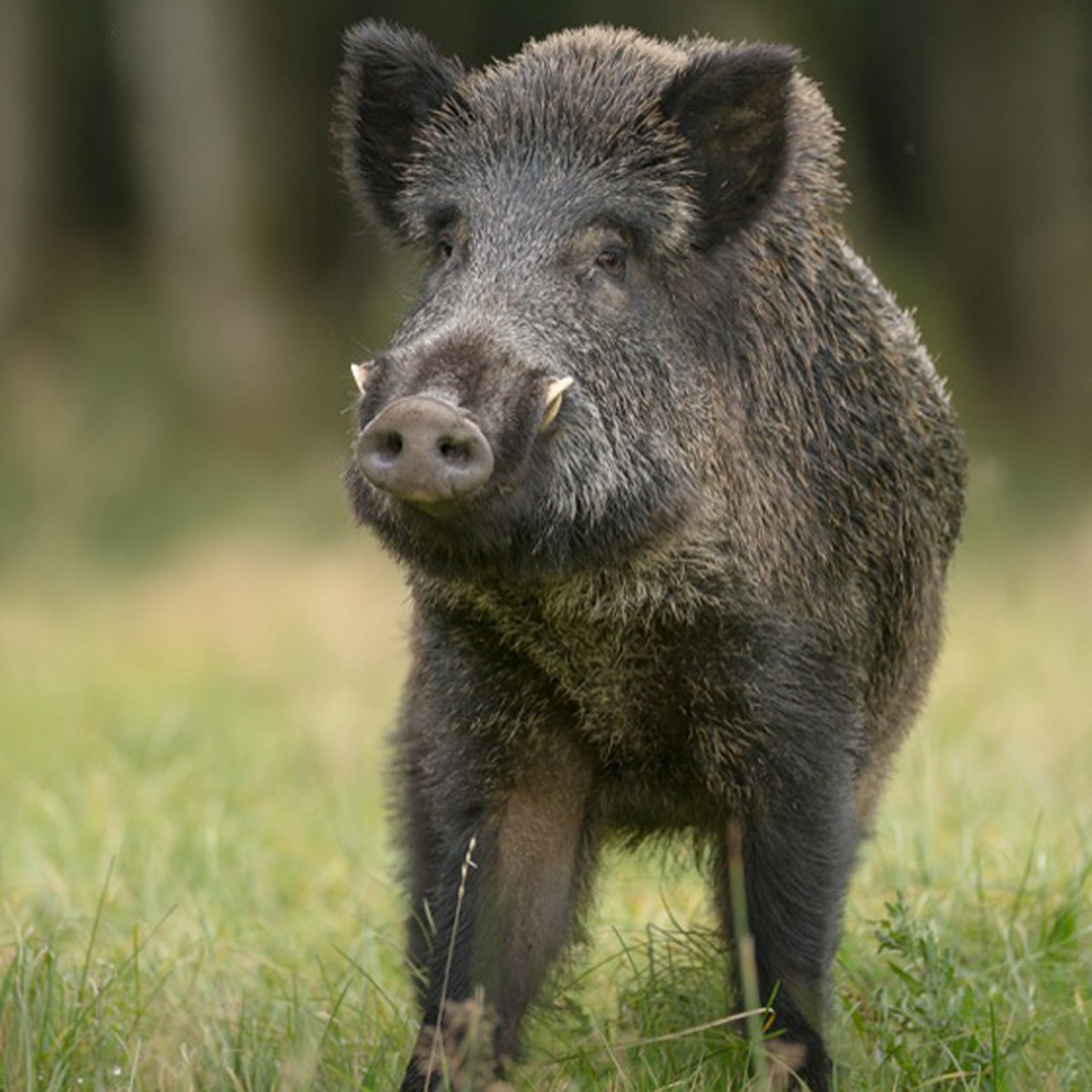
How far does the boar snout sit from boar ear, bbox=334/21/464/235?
3.63 ft

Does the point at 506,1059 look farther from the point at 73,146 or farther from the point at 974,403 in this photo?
the point at 73,146

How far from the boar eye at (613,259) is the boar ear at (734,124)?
0.23m

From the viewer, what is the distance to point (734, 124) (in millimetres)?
4602

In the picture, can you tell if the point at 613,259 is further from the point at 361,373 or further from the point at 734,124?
the point at 361,373

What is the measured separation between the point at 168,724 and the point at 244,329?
10344 millimetres

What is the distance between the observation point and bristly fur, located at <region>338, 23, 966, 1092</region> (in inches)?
168

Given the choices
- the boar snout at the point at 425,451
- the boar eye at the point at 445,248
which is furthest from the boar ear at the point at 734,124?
the boar snout at the point at 425,451

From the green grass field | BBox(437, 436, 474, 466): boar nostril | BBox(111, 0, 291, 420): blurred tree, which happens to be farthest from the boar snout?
BBox(111, 0, 291, 420): blurred tree

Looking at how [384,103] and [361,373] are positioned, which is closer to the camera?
[361,373]

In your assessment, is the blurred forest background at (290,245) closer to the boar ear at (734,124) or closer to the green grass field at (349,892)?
the green grass field at (349,892)

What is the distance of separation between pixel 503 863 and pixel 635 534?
0.70m

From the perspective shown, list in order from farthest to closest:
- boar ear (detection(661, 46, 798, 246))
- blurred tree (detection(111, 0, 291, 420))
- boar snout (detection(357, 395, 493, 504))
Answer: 1. blurred tree (detection(111, 0, 291, 420))
2. boar ear (detection(661, 46, 798, 246))
3. boar snout (detection(357, 395, 493, 504))

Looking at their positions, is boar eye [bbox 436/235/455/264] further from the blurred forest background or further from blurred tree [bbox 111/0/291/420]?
blurred tree [bbox 111/0/291/420]

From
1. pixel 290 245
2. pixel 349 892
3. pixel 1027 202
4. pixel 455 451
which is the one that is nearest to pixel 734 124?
pixel 455 451
